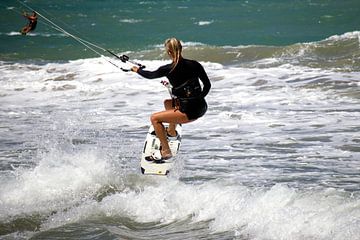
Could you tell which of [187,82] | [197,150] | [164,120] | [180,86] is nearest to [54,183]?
[164,120]

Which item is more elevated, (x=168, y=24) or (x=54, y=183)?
(x=54, y=183)

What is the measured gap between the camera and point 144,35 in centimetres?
3384

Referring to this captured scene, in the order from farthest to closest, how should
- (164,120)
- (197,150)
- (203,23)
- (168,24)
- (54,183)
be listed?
(168,24), (203,23), (197,150), (54,183), (164,120)

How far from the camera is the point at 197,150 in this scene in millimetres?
12258

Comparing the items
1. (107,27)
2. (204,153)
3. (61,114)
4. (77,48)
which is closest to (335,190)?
(204,153)

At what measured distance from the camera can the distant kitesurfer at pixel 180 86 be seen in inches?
352

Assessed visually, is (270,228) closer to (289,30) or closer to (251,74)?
(251,74)

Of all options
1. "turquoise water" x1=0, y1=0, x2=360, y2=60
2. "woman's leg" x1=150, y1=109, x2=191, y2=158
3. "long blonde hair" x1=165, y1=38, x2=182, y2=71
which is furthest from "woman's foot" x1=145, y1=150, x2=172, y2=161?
"turquoise water" x1=0, y1=0, x2=360, y2=60

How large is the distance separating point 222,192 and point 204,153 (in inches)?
107

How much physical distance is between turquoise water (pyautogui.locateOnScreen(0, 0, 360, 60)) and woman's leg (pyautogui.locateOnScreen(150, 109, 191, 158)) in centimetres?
1891

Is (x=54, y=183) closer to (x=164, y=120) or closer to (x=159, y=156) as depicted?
(x=159, y=156)

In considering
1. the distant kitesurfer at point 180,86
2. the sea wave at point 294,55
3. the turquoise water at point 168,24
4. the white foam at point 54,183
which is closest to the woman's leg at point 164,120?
the distant kitesurfer at point 180,86

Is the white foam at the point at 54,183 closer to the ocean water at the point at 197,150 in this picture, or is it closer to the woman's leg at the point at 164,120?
the ocean water at the point at 197,150

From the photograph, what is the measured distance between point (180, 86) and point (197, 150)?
10.7 feet
